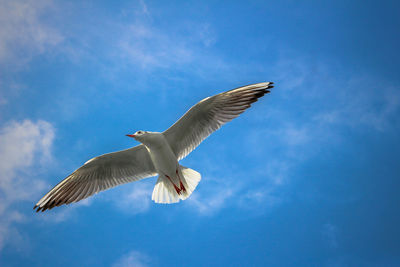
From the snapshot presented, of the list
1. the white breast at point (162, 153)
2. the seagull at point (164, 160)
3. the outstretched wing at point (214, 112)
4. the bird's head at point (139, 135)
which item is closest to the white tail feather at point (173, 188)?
the seagull at point (164, 160)

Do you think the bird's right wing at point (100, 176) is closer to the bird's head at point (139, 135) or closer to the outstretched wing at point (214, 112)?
the bird's head at point (139, 135)

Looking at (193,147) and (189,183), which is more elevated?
(193,147)

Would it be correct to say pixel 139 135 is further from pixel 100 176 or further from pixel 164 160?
pixel 100 176

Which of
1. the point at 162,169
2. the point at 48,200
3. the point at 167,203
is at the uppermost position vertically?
the point at 48,200

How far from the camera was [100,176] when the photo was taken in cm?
626

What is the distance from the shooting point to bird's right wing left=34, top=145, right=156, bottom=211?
6113mm

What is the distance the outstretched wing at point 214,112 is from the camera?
5824mm

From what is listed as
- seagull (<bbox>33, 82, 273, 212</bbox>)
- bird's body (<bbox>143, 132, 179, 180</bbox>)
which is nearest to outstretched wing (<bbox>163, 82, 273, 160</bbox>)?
seagull (<bbox>33, 82, 273, 212</bbox>)

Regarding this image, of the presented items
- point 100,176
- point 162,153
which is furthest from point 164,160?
point 100,176

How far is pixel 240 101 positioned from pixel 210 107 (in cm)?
47

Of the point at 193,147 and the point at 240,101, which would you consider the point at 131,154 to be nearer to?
the point at 193,147

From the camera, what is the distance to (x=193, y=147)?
6066 millimetres

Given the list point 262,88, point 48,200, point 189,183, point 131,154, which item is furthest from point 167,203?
point 262,88

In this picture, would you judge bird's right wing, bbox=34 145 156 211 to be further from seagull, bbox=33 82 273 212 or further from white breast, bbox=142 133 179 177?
white breast, bbox=142 133 179 177
